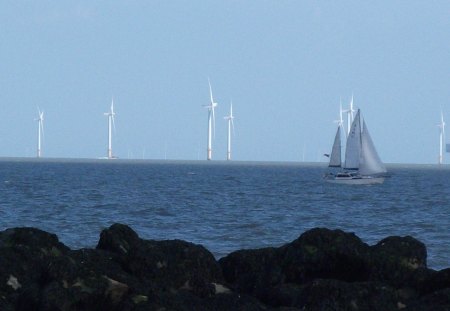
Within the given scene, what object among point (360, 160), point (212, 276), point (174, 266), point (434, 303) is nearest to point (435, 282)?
point (434, 303)

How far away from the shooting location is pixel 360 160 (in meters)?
107

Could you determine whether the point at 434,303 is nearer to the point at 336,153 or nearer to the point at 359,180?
the point at 359,180

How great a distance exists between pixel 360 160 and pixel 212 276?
91.9 m

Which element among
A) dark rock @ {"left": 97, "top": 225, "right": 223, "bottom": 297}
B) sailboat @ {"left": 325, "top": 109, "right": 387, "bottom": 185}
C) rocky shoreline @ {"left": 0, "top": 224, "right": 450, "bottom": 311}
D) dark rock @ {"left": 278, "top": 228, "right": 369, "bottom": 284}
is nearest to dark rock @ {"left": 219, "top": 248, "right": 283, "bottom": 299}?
rocky shoreline @ {"left": 0, "top": 224, "right": 450, "bottom": 311}

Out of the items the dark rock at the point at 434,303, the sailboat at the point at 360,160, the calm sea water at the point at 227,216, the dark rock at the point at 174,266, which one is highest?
the sailboat at the point at 360,160

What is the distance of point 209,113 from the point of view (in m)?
179

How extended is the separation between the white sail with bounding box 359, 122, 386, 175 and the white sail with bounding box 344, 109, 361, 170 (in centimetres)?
67

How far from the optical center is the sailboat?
343ft

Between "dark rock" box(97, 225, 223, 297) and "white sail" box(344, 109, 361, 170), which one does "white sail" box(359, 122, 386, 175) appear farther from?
"dark rock" box(97, 225, 223, 297)

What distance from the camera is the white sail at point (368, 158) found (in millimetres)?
104312

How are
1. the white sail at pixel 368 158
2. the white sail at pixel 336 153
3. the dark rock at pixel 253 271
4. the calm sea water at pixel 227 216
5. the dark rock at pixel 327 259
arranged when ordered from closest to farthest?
the dark rock at pixel 327 259 < the dark rock at pixel 253 271 < the calm sea water at pixel 227 216 < the white sail at pixel 368 158 < the white sail at pixel 336 153

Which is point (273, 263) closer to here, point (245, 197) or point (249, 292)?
point (249, 292)

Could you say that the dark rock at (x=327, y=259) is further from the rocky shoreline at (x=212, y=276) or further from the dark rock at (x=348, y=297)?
the dark rock at (x=348, y=297)

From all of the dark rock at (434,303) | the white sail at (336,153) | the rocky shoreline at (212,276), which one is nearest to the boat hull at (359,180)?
the white sail at (336,153)
